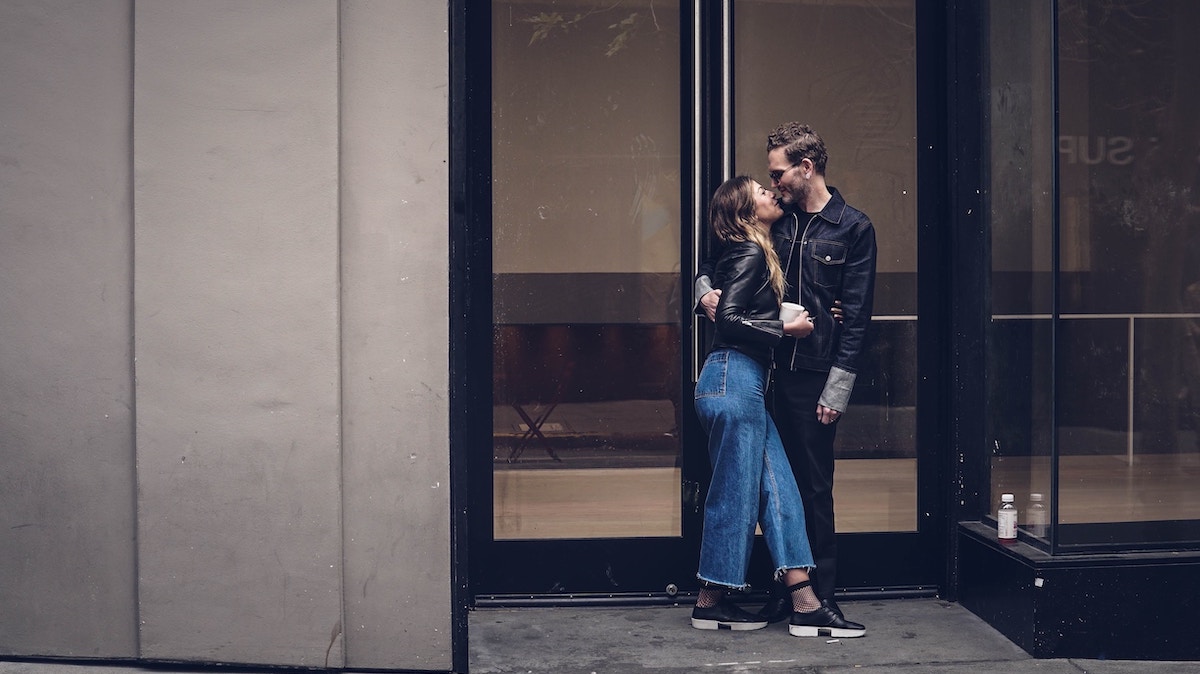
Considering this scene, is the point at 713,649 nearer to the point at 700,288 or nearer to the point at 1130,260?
the point at 700,288

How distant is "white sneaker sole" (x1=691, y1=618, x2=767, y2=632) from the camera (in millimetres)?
5195

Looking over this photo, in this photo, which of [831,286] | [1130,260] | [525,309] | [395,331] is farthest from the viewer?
[525,309]

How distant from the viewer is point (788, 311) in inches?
199

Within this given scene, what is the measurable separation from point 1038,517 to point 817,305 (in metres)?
1.30

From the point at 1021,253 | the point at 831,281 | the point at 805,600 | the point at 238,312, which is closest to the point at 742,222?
the point at 831,281

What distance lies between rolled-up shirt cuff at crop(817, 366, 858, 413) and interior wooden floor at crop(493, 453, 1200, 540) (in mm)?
722

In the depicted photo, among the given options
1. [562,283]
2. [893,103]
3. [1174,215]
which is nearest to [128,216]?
[562,283]

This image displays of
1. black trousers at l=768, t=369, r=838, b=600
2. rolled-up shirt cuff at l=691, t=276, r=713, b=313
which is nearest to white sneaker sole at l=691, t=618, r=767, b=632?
black trousers at l=768, t=369, r=838, b=600

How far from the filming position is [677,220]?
5613 millimetres

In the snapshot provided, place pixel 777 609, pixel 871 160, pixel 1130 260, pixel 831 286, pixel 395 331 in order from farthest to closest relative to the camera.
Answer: pixel 871 160
pixel 1130 260
pixel 777 609
pixel 831 286
pixel 395 331

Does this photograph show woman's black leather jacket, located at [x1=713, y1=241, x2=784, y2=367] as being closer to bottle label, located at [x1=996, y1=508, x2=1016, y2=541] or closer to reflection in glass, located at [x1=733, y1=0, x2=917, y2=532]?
reflection in glass, located at [x1=733, y1=0, x2=917, y2=532]

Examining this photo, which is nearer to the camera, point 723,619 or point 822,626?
point 822,626

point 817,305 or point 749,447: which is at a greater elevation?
point 817,305

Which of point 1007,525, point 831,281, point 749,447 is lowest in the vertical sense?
point 1007,525
